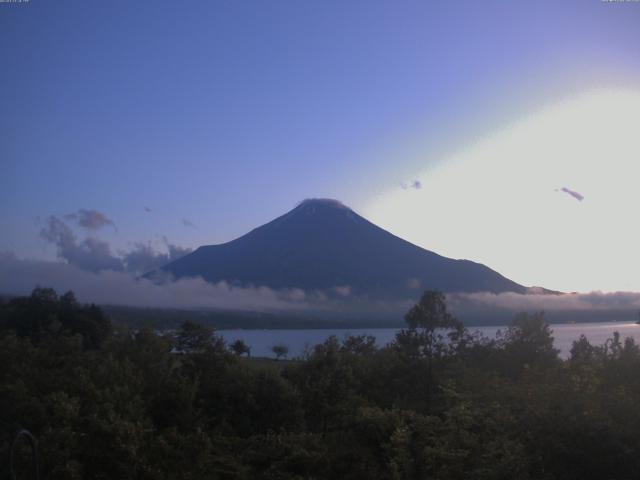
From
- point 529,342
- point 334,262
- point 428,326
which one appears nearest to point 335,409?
point 428,326

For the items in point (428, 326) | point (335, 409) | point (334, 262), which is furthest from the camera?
point (334, 262)

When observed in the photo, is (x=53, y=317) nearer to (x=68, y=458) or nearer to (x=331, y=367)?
(x=331, y=367)

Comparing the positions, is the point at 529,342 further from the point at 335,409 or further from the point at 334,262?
the point at 334,262

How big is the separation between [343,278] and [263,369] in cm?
6507

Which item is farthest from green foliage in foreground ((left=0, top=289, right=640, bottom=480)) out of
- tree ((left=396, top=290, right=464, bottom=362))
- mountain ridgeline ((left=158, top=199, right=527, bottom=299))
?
mountain ridgeline ((left=158, top=199, right=527, bottom=299))

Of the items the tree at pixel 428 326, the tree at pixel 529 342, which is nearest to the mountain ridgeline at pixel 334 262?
the tree at pixel 529 342

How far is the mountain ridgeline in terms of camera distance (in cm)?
7638

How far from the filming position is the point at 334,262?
83125 millimetres

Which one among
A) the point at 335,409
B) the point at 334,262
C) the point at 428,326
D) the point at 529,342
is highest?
the point at 334,262

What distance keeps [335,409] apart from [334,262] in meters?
69.5

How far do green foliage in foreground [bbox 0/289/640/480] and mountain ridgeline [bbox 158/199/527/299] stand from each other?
169 ft

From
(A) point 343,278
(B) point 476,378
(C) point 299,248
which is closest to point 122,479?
(B) point 476,378

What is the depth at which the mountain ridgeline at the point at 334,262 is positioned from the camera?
251 feet

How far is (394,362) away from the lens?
59.2 feet
